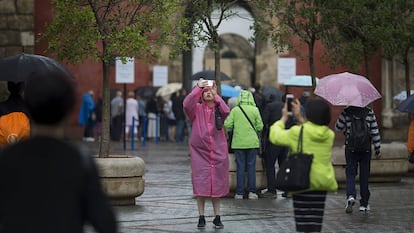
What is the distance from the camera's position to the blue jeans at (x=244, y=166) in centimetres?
1510

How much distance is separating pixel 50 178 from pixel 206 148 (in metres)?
7.78

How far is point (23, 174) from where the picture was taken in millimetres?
4457

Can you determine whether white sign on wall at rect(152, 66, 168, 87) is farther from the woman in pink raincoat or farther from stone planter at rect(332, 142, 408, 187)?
the woman in pink raincoat

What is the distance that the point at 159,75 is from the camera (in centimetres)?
3484

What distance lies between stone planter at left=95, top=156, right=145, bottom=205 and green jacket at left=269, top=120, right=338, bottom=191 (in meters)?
5.24

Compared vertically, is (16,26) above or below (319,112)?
above

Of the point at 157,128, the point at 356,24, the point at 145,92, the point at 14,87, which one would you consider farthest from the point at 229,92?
the point at 14,87

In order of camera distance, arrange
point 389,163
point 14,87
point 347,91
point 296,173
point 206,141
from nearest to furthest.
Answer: point 296,173, point 14,87, point 206,141, point 347,91, point 389,163

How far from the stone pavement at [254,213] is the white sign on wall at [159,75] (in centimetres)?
1643

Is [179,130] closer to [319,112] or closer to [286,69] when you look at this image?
[286,69]

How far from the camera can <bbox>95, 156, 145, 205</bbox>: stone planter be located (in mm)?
13406

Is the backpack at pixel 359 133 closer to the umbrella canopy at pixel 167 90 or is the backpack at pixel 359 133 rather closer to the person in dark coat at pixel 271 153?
the person in dark coat at pixel 271 153

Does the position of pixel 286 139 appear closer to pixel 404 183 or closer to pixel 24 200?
pixel 24 200

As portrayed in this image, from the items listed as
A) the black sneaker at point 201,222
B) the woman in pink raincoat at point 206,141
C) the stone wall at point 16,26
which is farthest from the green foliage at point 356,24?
the stone wall at point 16,26
